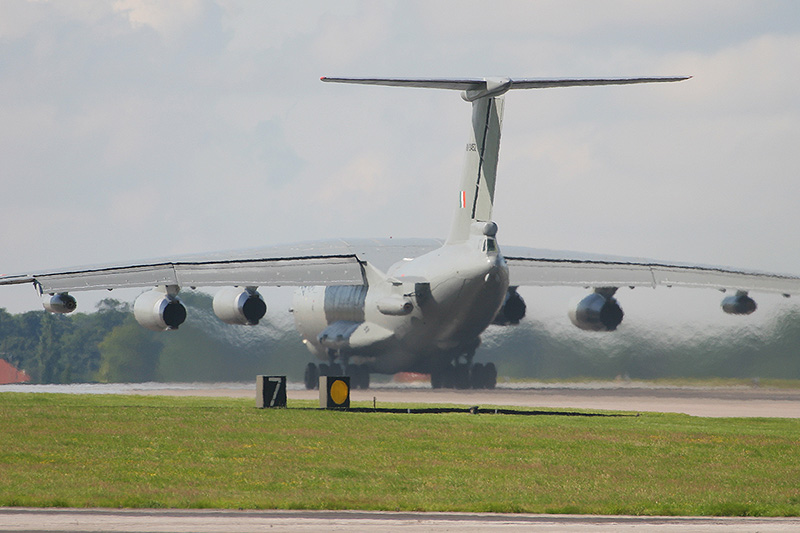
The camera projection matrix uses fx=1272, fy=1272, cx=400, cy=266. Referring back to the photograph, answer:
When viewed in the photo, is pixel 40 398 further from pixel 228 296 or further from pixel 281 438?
pixel 281 438

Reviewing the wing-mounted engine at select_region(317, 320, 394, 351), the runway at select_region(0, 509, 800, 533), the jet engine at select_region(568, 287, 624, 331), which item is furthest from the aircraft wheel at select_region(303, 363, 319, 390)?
the runway at select_region(0, 509, 800, 533)

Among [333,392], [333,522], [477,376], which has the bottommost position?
[333,522]

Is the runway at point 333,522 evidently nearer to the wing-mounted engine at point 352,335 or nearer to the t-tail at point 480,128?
the t-tail at point 480,128

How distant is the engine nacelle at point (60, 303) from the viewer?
35531 millimetres

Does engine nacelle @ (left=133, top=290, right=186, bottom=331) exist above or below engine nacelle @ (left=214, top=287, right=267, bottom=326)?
below

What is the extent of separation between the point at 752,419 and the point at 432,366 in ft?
51.2

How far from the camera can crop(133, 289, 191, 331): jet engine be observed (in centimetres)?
3409

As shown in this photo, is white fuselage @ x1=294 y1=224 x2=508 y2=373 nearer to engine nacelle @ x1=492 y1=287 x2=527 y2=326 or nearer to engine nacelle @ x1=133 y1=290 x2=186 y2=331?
engine nacelle @ x1=492 y1=287 x2=527 y2=326

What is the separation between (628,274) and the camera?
3888cm

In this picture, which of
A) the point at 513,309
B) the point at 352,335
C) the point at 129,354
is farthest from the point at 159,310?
the point at 513,309

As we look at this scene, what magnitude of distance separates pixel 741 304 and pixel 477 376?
888 centimetres

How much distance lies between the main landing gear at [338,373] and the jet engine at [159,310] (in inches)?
335

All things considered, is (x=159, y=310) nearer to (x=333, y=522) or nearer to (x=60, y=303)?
(x=60, y=303)

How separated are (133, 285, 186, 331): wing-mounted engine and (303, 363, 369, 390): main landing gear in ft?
27.6
